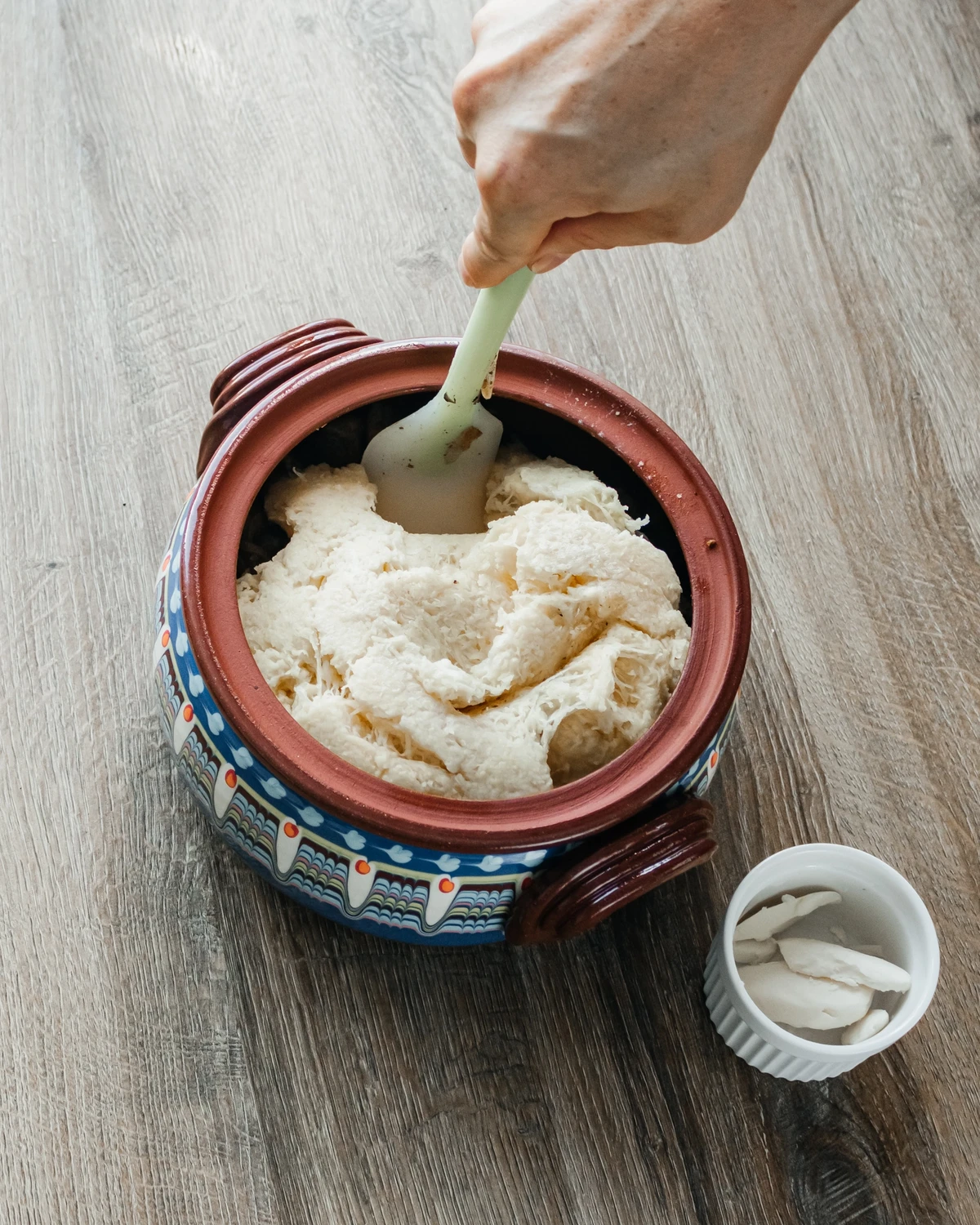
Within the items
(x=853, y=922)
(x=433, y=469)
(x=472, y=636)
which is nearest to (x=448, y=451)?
(x=433, y=469)

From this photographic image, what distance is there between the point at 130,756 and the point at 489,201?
580 mm

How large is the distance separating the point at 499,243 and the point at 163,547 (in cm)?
53

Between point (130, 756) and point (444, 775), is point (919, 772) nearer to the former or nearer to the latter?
point (444, 775)

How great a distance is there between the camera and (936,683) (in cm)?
112

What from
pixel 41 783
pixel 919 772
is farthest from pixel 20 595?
pixel 919 772

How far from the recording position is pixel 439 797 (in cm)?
79

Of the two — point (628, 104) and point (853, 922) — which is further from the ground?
point (628, 104)

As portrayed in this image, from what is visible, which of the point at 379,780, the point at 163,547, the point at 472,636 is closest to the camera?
the point at 379,780

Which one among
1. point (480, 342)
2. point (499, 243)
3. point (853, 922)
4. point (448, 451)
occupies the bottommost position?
point (853, 922)

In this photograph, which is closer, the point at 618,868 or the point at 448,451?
the point at 618,868

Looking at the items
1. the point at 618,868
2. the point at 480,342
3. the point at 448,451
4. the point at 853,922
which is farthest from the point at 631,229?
the point at 853,922

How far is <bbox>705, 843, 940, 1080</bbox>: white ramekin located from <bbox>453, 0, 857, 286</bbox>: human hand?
50cm

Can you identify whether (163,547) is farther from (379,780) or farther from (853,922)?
(853,922)

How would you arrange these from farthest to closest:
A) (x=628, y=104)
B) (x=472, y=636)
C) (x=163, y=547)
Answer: (x=163, y=547)
(x=472, y=636)
(x=628, y=104)
